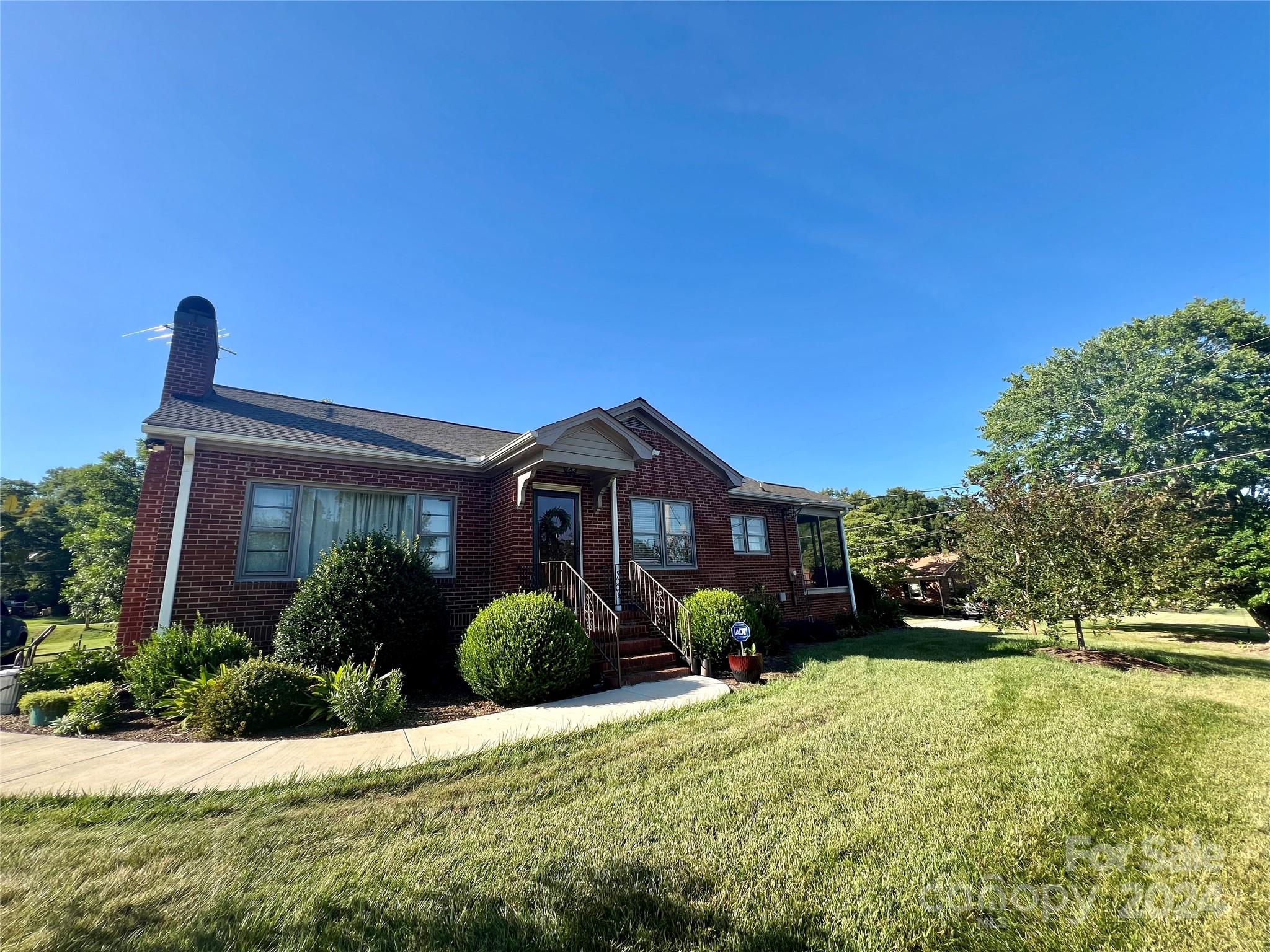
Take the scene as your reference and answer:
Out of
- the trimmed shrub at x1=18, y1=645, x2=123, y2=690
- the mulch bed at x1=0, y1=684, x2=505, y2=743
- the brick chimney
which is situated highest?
the brick chimney

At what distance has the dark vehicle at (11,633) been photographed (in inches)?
548

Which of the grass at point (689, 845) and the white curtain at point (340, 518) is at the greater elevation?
the white curtain at point (340, 518)

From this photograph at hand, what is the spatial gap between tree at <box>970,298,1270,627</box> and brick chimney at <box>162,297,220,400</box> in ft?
75.9

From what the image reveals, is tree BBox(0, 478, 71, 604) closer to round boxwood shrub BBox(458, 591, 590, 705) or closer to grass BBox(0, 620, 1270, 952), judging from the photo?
round boxwood shrub BBox(458, 591, 590, 705)

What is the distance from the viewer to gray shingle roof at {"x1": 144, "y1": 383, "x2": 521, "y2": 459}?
8242 millimetres

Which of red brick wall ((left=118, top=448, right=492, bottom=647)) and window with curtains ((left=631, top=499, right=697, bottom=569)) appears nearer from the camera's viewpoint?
red brick wall ((left=118, top=448, right=492, bottom=647))

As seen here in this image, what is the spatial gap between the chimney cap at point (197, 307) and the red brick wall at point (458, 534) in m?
3.45

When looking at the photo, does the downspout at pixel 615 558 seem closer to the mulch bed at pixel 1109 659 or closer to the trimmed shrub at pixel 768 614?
the trimmed shrub at pixel 768 614

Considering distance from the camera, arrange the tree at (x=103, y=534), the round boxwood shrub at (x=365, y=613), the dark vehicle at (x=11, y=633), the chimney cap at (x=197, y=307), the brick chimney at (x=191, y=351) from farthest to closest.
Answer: the tree at (x=103, y=534), the dark vehicle at (x=11, y=633), the chimney cap at (x=197, y=307), the brick chimney at (x=191, y=351), the round boxwood shrub at (x=365, y=613)

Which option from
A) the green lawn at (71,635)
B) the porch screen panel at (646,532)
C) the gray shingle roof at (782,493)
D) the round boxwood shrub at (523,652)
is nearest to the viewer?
the round boxwood shrub at (523,652)

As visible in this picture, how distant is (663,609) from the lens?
9.63 metres

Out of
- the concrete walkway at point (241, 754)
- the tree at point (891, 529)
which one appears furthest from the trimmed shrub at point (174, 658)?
the tree at point (891, 529)

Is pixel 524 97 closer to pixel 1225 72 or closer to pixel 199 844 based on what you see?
pixel 199 844

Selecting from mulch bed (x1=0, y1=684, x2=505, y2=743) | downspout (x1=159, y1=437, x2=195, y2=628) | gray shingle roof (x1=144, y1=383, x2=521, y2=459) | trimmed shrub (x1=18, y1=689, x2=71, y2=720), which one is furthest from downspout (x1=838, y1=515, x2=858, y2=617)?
trimmed shrub (x1=18, y1=689, x2=71, y2=720)
